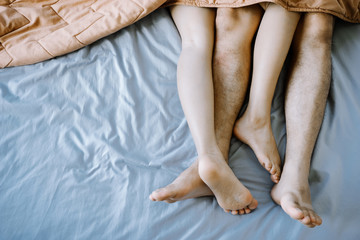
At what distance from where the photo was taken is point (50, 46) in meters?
1.06

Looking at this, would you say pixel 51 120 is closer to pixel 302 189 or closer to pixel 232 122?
pixel 232 122

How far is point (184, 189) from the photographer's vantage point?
0.76 m

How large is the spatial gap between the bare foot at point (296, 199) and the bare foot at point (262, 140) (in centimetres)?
4

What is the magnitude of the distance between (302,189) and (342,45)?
0.53 metres

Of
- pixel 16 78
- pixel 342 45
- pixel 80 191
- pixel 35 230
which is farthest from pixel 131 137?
pixel 342 45

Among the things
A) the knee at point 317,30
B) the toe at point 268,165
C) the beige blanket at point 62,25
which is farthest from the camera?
the beige blanket at point 62,25

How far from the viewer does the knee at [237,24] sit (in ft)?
3.16

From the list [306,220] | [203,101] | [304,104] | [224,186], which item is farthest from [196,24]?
[306,220]

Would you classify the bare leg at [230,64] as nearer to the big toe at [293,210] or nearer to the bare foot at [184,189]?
the bare foot at [184,189]

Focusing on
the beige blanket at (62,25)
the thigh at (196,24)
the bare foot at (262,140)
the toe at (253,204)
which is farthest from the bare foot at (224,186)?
the beige blanket at (62,25)

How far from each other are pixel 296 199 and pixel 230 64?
0.41 m

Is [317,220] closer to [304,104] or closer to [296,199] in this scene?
[296,199]

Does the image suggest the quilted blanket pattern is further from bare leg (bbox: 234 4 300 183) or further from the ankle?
the ankle

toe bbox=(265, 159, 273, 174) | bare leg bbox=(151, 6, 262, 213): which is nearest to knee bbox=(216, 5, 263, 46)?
bare leg bbox=(151, 6, 262, 213)
